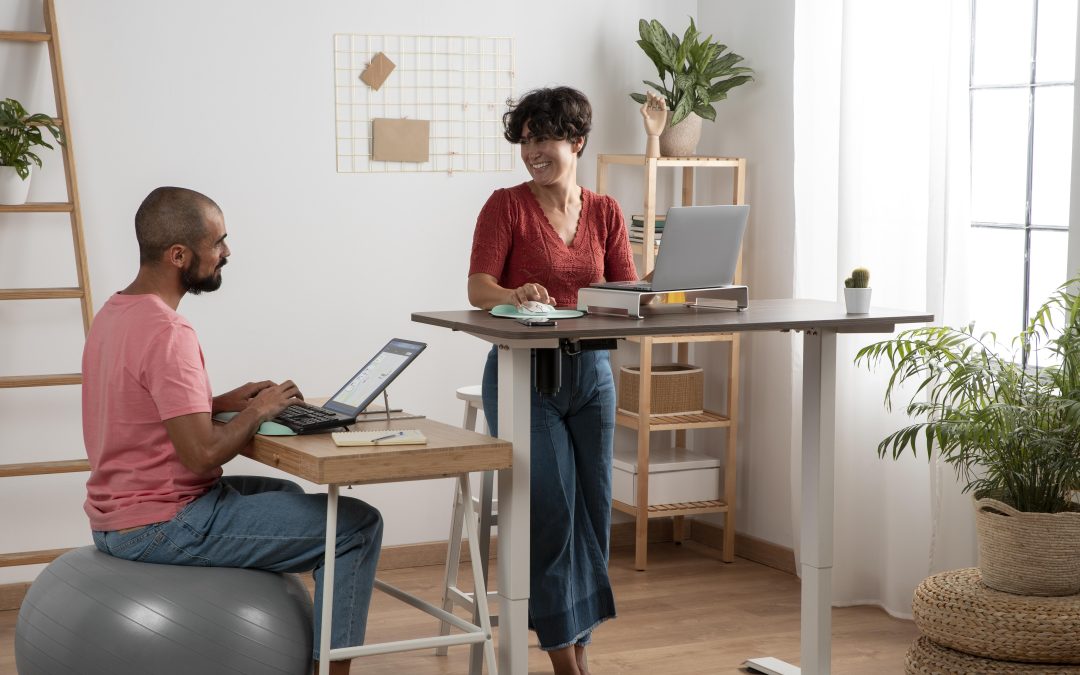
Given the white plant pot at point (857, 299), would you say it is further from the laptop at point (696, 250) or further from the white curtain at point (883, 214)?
the white curtain at point (883, 214)

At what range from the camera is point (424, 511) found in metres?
4.73

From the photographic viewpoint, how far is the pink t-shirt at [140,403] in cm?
268

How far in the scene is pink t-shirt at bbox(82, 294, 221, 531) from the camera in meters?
2.68

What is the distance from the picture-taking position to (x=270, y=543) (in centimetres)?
273

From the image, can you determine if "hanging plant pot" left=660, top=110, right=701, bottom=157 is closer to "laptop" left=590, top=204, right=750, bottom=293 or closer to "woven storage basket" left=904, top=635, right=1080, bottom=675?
"laptop" left=590, top=204, right=750, bottom=293

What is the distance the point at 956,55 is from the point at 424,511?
238 cm

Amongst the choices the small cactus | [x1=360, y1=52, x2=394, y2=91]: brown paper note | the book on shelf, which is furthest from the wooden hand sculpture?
the small cactus

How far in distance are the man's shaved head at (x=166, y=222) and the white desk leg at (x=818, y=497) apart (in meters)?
1.51

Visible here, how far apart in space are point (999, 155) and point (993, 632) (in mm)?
1556

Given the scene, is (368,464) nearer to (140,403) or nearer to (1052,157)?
(140,403)

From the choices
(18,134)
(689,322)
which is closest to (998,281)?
(689,322)

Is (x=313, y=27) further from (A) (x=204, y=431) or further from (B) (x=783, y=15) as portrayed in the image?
(A) (x=204, y=431)

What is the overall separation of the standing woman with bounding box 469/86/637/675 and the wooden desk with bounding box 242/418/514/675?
377mm

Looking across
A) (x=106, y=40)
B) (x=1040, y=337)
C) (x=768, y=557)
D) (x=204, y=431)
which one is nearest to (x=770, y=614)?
(x=768, y=557)
